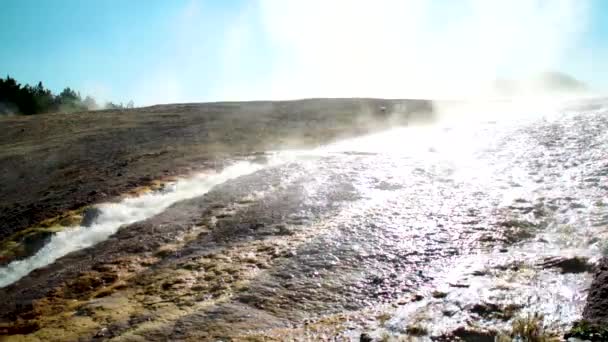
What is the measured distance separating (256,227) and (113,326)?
3311mm

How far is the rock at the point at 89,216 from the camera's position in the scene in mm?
10241

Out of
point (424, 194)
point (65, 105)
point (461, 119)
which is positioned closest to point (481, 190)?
point (424, 194)

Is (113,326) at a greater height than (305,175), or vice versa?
(305,175)

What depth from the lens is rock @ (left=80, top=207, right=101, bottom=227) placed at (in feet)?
33.6

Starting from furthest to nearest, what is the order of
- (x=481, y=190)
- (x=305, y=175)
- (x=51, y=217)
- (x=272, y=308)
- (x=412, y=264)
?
(x=305, y=175) → (x=51, y=217) → (x=481, y=190) → (x=412, y=264) → (x=272, y=308)

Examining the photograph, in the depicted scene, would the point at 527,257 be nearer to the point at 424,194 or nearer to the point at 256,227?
the point at 424,194

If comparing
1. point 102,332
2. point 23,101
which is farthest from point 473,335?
point 23,101

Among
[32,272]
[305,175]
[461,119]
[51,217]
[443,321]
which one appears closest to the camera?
[443,321]

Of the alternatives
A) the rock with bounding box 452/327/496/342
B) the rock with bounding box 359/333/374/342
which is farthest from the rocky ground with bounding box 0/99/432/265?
the rock with bounding box 452/327/496/342

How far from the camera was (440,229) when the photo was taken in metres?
7.62

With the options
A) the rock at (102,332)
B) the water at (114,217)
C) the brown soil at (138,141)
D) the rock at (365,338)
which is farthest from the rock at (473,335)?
the brown soil at (138,141)

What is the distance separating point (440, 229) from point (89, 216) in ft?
23.8

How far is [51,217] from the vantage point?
35.9 feet

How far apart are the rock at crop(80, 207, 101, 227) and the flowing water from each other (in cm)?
11
